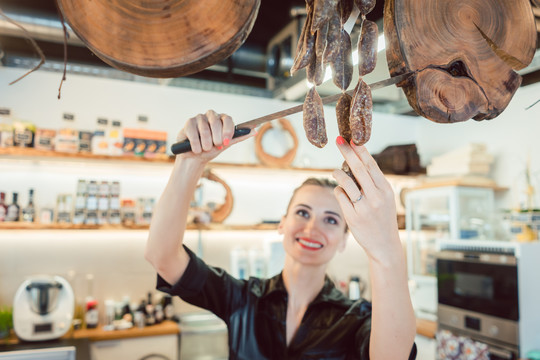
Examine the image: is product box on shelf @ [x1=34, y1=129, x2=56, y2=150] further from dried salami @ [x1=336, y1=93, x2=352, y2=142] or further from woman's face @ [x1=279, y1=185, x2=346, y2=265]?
dried salami @ [x1=336, y1=93, x2=352, y2=142]

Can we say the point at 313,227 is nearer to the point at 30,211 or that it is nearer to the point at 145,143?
the point at 145,143

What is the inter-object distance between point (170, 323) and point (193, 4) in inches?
124

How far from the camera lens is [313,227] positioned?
1.54m

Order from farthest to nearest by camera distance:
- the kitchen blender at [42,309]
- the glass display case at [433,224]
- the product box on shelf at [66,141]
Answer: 1. the glass display case at [433,224]
2. the product box on shelf at [66,141]
3. the kitchen blender at [42,309]

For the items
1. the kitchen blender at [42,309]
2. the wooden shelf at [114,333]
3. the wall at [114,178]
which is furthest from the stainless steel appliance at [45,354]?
the wall at [114,178]

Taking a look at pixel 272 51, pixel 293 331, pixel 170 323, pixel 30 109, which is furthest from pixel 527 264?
pixel 30 109

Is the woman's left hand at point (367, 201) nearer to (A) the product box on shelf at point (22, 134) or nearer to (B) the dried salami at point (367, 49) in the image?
(B) the dried salami at point (367, 49)

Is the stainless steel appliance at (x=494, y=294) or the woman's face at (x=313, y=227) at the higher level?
the woman's face at (x=313, y=227)

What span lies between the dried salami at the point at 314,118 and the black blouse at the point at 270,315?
0.77 m

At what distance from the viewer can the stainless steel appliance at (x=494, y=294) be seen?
2609 mm

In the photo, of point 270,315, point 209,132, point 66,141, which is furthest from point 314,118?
point 66,141

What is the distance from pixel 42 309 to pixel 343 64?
2886 millimetres

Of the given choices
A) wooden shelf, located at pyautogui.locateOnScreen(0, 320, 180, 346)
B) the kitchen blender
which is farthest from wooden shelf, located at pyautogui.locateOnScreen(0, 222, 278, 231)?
wooden shelf, located at pyautogui.locateOnScreen(0, 320, 180, 346)

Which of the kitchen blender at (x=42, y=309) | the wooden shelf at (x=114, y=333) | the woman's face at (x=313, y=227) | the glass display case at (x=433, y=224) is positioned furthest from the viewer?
the glass display case at (x=433, y=224)
